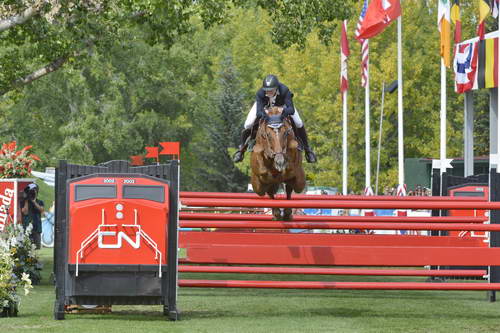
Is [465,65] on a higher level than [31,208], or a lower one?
higher

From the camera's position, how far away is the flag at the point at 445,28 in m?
29.6

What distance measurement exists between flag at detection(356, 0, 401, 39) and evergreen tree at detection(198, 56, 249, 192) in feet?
90.5

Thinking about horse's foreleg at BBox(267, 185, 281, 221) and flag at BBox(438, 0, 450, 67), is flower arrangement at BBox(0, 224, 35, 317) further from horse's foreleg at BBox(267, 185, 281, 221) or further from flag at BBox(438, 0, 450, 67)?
flag at BBox(438, 0, 450, 67)

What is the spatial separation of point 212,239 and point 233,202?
2.04 m

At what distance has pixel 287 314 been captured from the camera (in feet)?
43.4

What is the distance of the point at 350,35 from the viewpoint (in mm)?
49906

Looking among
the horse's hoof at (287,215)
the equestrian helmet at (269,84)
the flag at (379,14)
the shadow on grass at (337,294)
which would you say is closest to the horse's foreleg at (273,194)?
the horse's hoof at (287,215)

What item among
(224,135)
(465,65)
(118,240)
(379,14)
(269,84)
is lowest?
(118,240)

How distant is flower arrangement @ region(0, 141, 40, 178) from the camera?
19.9 m

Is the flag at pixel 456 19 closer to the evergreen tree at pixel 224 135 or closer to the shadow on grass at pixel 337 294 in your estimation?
the shadow on grass at pixel 337 294

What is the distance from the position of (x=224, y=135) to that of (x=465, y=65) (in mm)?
33800

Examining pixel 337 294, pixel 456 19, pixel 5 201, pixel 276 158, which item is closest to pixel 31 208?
pixel 5 201

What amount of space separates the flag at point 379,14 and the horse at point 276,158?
19733 millimetres

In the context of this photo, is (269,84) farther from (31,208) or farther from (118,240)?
(31,208)
